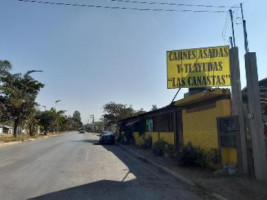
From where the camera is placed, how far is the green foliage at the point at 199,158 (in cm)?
1370

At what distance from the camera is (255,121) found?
11.1 m

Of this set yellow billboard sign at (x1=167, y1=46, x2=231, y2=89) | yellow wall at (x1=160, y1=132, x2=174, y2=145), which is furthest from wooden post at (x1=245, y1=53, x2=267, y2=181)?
yellow wall at (x1=160, y1=132, x2=174, y2=145)

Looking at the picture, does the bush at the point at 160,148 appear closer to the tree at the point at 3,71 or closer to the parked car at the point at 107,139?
the parked car at the point at 107,139

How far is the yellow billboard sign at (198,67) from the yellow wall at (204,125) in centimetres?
176

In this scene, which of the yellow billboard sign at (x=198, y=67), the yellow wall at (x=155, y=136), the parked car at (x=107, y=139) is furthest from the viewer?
the parked car at (x=107, y=139)

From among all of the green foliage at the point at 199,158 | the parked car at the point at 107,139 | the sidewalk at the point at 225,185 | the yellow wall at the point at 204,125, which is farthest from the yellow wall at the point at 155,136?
the sidewalk at the point at 225,185

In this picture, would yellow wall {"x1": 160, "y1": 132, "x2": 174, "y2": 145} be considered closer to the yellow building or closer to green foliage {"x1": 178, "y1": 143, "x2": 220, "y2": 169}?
the yellow building

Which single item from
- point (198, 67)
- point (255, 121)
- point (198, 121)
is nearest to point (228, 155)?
point (255, 121)

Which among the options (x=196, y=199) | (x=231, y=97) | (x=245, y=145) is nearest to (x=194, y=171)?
(x=245, y=145)

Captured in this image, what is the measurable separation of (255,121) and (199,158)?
12.6ft

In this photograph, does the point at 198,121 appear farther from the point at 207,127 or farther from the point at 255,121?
the point at 255,121

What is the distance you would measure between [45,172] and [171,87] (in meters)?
7.92

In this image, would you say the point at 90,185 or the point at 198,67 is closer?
the point at 90,185

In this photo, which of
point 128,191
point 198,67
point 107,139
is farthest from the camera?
point 107,139
